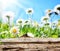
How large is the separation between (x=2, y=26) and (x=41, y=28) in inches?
16.2

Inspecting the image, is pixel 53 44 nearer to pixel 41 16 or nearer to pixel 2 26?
pixel 41 16

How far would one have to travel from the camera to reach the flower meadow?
1.61 m

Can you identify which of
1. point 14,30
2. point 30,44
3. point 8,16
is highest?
point 8,16

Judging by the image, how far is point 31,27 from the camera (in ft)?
5.35

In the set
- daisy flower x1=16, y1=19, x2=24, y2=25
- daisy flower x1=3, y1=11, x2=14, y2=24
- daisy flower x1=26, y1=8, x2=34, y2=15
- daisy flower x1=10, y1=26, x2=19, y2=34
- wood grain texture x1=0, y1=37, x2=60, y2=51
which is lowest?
wood grain texture x1=0, y1=37, x2=60, y2=51

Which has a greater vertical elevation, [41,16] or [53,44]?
[41,16]

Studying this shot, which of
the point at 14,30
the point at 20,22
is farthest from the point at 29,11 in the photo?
the point at 14,30

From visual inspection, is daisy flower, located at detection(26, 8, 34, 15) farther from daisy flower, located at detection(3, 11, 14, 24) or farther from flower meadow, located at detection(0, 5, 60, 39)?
daisy flower, located at detection(3, 11, 14, 24)

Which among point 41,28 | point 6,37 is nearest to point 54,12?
point 41,28

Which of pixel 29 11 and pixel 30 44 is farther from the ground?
pixel 29 11

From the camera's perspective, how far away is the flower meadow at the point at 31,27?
63.4 inches

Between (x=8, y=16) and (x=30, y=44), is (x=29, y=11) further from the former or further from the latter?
(x=30, y=44)

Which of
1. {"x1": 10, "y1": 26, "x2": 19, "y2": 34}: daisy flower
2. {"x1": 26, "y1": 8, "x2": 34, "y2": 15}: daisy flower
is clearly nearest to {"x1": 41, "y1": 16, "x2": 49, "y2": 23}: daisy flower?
{"x1": 26, "y1": 8, "x2": 34, "y2": 15}: daisy flower

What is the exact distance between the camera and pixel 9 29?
1.63 metres
